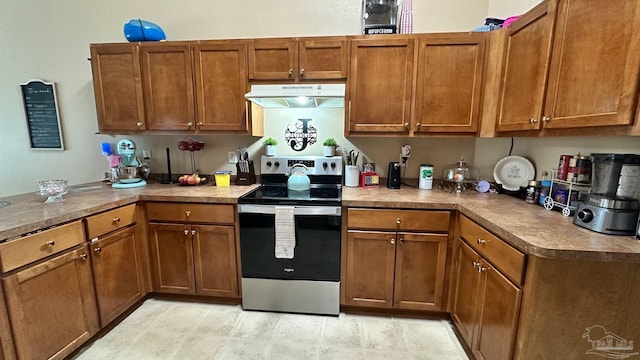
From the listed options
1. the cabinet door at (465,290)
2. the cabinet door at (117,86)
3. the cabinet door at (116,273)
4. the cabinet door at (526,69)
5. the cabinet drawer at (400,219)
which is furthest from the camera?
the cabinet door at (117,86)

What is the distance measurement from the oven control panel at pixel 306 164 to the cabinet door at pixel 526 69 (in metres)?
1.30

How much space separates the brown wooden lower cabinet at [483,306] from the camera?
1295 millimetres

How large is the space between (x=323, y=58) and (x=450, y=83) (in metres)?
1.01

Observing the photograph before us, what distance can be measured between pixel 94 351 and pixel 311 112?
238cm

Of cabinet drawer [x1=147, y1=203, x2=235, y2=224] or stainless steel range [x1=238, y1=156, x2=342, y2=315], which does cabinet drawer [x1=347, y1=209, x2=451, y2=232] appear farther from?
cabinet drawer [x1=147, y1=203, x2=235, y2=224]

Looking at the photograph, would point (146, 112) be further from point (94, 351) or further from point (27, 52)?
point (94, 351)

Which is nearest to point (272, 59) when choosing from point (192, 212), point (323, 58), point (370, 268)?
point (323, 58)

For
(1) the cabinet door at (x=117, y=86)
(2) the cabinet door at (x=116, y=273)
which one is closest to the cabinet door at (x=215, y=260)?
(2) the cabinet door at (x=116, y=273)

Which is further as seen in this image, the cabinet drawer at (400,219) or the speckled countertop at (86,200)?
the cabinet drawer at (400,219)

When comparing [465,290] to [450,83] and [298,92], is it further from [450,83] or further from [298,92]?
[298,92]

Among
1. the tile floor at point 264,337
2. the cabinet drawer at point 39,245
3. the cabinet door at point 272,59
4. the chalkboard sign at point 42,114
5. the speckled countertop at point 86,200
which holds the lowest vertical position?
the tile floor at point 264,337

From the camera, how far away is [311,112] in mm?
2547

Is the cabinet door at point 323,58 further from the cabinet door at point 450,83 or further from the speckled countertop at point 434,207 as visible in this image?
the speckled countertop at point 434,207

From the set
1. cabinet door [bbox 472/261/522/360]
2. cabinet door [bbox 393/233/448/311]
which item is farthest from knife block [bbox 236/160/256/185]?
cabinet door [bbox 472/261/522/360]
